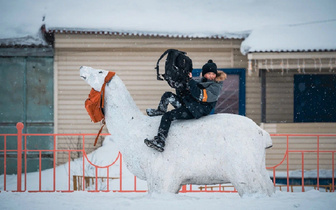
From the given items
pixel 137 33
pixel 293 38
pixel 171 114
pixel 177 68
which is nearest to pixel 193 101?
pixel 171 114

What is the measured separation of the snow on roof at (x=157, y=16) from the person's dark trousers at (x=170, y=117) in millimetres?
6872

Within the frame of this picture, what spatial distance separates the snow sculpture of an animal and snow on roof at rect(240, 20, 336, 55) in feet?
20.7

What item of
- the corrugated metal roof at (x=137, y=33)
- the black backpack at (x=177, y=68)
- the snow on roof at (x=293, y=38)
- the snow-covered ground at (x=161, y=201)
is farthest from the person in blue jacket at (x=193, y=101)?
the corrugated metal roof at (x=137, y=33)

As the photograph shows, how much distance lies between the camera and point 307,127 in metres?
10.5

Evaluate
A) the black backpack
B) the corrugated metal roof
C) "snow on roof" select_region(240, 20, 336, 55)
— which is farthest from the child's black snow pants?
the corrugated metal roof

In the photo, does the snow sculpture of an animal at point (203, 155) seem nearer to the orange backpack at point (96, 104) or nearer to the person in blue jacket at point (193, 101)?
the person in blue jacket at point (193, 101)

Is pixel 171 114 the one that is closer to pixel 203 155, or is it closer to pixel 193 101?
pixel 193 101

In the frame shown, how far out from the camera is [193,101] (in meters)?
4.35

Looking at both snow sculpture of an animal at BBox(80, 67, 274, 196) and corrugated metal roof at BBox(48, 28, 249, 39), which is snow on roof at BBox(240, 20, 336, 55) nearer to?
corrugated metal roof at BBox(48, 28, 249, 39)

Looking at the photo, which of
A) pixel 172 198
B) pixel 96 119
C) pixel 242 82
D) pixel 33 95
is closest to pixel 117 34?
pixel 33 95

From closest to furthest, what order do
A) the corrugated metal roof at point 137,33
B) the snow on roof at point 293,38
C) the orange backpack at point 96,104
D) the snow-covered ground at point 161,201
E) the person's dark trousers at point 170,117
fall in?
the snow-covered ground at point 161,201, the person's dark trousers at point 170,117, the orange backpack at point 96,104, the snow on roof at point 293,38, the corrugated metal roof at point 137,33

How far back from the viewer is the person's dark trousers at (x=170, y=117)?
4258mm

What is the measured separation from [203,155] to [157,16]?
848 cm

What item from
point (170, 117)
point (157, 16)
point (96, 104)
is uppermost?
point (157, 16)
